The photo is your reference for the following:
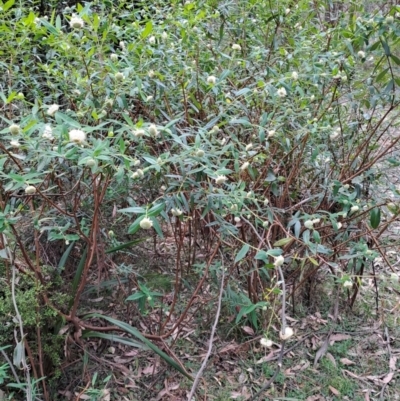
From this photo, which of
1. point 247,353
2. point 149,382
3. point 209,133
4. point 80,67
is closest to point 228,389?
point 247,353

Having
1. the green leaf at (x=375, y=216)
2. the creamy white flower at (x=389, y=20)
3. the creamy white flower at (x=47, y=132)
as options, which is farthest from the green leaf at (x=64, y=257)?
the creamy white flower at (x=389, y=20)

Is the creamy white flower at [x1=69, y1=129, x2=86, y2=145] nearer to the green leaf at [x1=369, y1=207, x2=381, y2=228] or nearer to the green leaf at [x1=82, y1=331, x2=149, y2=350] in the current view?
the green leaf at [x1=82, y1=331, x2=149, y2=350]

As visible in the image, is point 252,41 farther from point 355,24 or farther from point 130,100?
point 130,100

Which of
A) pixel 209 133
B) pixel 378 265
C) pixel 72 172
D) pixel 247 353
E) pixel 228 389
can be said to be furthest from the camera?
pixel 378 265

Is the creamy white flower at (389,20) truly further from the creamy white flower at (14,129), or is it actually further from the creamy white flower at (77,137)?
the creamy white flower at (14,129)

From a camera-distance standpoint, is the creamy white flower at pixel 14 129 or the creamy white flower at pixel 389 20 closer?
the creamy white flower at pixel 14 129

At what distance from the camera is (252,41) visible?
2.15 m

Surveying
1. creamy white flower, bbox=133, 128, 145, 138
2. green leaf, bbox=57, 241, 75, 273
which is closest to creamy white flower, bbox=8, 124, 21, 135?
creamy white flower, bbox=133, 128, 145, 138

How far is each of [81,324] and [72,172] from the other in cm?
60

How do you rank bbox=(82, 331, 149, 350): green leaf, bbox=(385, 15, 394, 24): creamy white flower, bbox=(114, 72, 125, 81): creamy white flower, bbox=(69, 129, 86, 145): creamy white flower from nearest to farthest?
bbox=(69, 129, 86, 145): creamy white flower < bbox=(114, 72, 125, 81): creamy white flower < bbox=(385, 15, 394, 24): creamy white flower < bbox=(82, 331, 149, 350): green leaf

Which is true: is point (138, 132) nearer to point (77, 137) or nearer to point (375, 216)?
point (77, 137)

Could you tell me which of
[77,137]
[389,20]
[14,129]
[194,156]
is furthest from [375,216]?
[14,129]

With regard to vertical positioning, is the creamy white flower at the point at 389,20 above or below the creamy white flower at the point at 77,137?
above

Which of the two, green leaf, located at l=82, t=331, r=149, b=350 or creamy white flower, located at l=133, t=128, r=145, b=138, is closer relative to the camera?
creamy white flower, located at l=133, t=128, r=145, b=138
